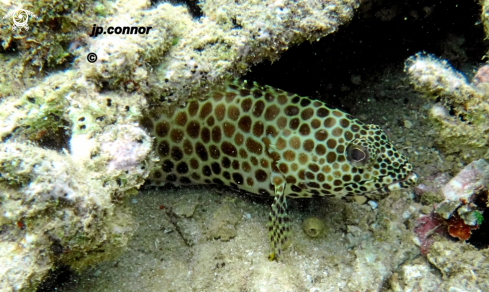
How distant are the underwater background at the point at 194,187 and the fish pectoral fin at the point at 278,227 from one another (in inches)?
5.9

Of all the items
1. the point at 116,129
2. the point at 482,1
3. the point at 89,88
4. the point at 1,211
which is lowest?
the point at 1,211

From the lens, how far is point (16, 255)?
7.58 feet

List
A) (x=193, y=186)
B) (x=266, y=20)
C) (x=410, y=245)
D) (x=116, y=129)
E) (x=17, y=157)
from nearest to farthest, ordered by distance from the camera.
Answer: (x=17, y=157) → (x=116, y=129) → (x=266, y=20) → (x=410, y=245) → (x=193, y=186)

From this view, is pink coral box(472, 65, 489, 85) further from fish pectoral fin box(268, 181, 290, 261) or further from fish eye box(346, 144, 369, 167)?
fish pectoral fin box(268, 181, 290, 261)

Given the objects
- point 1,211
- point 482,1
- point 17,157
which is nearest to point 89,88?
point 17,157

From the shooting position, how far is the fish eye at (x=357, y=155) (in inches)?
152

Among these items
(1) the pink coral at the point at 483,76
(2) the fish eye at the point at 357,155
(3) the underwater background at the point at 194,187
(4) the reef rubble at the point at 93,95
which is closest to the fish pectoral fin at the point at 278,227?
(3) the underwater background at the point at 194,187

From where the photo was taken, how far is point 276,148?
163 inches

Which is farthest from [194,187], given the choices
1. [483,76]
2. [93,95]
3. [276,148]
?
[483,76]

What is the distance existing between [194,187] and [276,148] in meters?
1.37

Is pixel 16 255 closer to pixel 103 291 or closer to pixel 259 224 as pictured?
pixel 103 291

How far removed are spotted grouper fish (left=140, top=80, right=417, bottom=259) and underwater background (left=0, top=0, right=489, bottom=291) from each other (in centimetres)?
35

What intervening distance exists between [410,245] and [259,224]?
192cm

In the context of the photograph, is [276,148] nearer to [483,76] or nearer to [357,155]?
[357,155]
